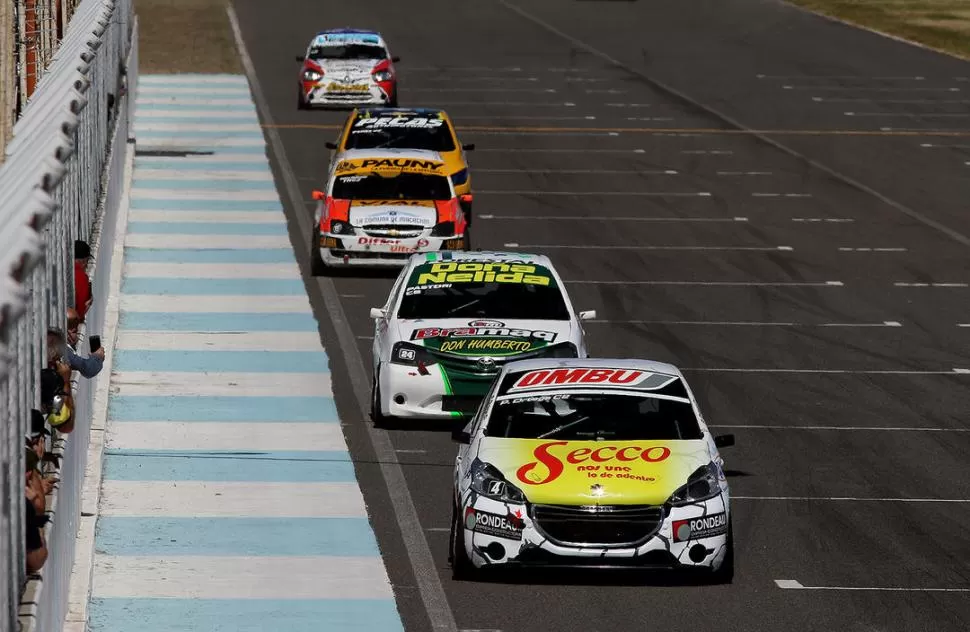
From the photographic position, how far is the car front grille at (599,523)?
12734 mm

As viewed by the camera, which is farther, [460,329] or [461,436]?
[460,329]

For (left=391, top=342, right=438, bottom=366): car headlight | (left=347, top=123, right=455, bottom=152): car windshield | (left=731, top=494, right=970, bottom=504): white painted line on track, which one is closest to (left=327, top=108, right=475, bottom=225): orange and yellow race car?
(left=347, top=123, right=455, bottom=152): car windshield

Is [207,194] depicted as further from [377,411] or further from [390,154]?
[377,411]

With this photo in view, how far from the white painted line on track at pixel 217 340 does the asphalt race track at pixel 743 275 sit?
42cm

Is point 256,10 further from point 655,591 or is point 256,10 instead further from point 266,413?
point 655,591

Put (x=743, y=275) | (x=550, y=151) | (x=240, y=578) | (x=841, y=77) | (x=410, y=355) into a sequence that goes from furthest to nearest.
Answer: (x=841, y=77) < (x=550, y=151) < (x=743, y=275) < (x=410, y=355) < (x=240, y=578)

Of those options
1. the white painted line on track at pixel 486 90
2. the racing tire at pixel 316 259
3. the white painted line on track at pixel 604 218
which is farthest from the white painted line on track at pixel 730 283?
the white painted line on track at pixel 486 90

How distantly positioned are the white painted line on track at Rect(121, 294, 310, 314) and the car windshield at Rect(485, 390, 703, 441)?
9.61 metres

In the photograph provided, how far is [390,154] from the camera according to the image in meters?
25.9

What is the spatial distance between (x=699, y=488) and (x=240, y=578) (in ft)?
10.0

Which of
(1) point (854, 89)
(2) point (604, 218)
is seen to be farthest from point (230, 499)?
(1) point (854, 89)

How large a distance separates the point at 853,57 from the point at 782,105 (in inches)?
447

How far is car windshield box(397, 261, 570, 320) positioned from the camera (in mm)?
17953

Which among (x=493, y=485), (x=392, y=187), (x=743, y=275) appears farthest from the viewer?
Answer: (x=743, y=275)
